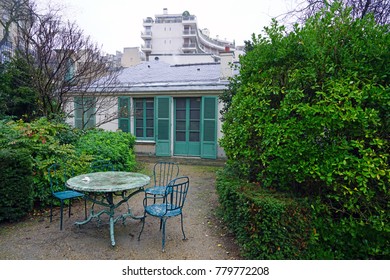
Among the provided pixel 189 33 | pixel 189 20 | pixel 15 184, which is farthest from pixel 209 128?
pixel 189 20

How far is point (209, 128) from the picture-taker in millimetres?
9445

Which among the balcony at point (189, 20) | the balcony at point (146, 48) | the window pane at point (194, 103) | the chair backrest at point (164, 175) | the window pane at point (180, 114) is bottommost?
the chair backrest at point (164, 175)

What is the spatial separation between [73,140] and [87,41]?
10.5ft

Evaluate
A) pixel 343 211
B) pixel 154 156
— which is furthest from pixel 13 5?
pixel 343 211

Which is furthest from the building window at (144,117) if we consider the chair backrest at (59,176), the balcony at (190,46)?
the balcony at (190,46)

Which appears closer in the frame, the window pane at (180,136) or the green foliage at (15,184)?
the green foliage at (15,184)

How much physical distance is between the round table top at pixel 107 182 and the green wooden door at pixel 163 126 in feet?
19.4

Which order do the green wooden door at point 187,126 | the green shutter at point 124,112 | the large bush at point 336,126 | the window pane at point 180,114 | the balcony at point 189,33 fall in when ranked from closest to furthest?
the large bush at point 336,126 < the green wooden door at point 187,126 < the window pane at point 180,114 < the green shutter at point 124,112 < the balcony at point 189,33

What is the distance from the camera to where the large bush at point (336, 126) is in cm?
262

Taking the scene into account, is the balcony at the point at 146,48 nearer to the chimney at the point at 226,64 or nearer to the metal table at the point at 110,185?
the chimney at the point at 226,64

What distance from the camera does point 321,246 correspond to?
9.17 feet

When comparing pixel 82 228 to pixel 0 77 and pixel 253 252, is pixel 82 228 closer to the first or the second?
pixel 253 252

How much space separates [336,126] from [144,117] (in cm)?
829

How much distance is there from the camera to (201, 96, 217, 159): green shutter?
9328 millimetres
